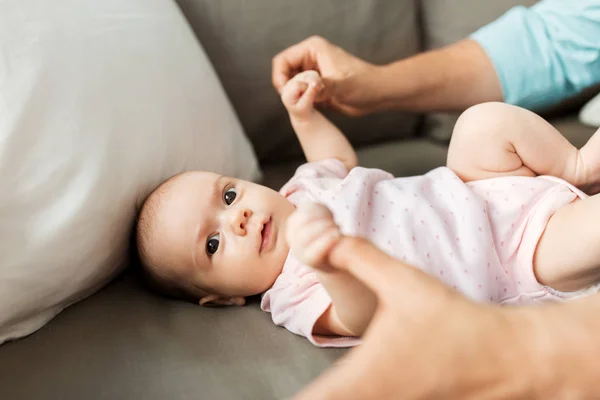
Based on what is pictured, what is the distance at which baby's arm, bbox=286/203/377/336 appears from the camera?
485mm

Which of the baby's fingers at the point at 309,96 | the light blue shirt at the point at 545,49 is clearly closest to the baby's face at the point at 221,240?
the baby's fingers at the point at 309,96

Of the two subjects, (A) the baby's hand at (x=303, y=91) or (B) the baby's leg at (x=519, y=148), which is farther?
(A) the baby's hand at (x=303, y=91)

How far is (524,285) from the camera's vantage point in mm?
756

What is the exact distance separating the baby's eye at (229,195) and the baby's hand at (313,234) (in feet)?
1.22

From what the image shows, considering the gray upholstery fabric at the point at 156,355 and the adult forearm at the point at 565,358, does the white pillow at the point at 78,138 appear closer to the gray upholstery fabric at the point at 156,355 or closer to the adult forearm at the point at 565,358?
the gray upholstery fabric at the point at 156,355

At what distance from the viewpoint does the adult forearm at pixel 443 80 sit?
1112mm

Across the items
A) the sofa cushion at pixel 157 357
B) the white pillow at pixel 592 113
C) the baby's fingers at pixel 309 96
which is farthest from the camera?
the white pillow at pixel 592 113

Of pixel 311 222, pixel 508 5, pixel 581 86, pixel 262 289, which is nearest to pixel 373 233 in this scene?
pixel 262 289

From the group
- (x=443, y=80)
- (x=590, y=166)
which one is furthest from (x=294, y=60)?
(x=590, y=166)

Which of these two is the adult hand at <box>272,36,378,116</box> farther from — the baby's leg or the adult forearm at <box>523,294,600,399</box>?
the adult forearm at <box>523,294,600,399</box>

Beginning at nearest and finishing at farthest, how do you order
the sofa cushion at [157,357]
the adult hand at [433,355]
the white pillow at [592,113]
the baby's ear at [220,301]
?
the adult hand at [433,355] < the sofa cushion at [157,357] < the baby's ear at [220,301] < the white pillow at [592,113]

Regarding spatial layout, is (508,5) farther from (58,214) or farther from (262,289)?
(58,214)

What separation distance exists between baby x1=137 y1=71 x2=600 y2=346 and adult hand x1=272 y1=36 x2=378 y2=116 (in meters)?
0.22

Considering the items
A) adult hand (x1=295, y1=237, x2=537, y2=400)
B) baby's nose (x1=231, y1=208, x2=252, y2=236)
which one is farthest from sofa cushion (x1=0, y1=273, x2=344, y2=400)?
adult hand (x1=295, y1=237, x2=537, y2=400)
